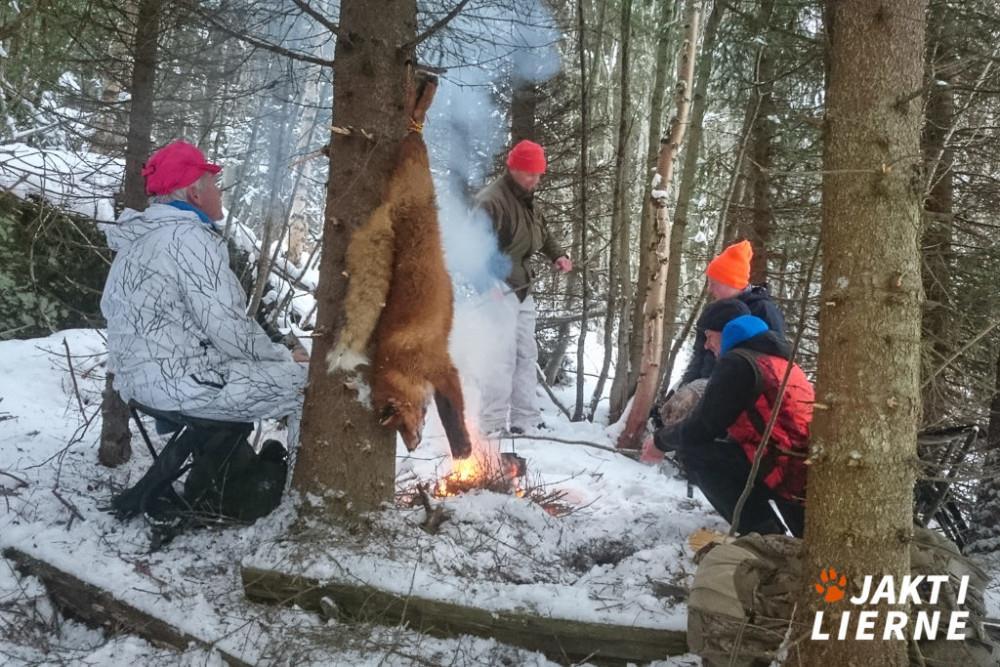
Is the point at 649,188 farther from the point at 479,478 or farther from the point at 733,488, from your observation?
the point at 733,488

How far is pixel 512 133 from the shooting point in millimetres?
9047

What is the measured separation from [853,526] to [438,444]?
146 inches

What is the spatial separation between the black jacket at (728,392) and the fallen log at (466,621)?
1.25 meters

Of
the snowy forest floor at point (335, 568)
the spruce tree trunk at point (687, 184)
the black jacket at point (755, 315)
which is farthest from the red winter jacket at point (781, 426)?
the spruce tree trunk at point (687, 184)

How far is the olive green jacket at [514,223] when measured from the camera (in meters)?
5.91

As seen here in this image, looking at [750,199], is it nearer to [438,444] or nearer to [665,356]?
[665,356]

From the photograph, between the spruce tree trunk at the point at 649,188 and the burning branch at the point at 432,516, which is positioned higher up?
the spruce tree trunk at the point at 649,188

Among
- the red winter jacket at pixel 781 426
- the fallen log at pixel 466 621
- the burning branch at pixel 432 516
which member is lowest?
the fallen log at pixel 466 621

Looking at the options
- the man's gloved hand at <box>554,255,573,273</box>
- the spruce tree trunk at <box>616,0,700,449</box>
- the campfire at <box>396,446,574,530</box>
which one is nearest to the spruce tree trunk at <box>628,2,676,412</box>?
the spruce tree trunk at <box>616,0,700,449</box>

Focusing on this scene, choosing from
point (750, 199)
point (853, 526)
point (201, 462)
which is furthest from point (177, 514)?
point (750, 199)

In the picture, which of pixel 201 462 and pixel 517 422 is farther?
pixel 517 422

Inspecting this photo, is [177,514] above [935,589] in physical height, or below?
below

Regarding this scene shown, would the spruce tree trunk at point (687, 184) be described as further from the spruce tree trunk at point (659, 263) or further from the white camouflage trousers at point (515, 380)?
the white camouflage trousers at point (515, 380)

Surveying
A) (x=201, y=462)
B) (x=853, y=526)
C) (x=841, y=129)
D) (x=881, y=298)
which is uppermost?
(x=841, y=129)
